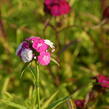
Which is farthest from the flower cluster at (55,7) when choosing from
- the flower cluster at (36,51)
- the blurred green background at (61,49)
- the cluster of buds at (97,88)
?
the flower cluster at (36,51)

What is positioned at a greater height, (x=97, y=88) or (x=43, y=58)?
(x=43, y=58)

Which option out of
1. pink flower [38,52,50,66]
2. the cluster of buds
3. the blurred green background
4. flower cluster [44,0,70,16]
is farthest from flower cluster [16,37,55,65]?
the blurred green background

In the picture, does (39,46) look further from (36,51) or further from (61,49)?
(61,49)

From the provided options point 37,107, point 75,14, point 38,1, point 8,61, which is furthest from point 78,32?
point 37,107

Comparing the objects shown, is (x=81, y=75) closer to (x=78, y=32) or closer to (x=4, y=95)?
(x=78, y=32)

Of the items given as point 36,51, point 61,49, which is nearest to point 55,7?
point 61,49

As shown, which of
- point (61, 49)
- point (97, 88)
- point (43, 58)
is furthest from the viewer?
point (61, 49)
